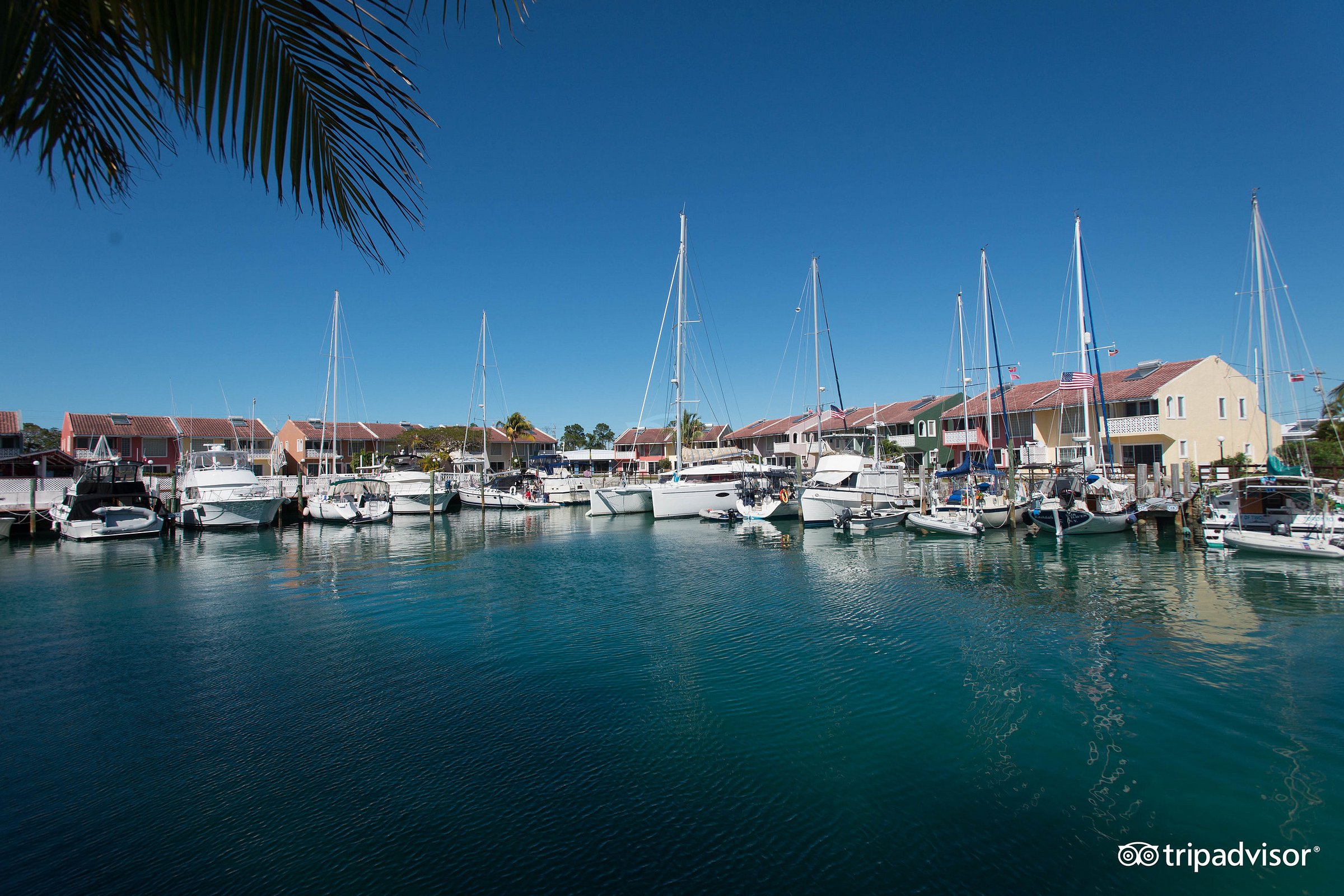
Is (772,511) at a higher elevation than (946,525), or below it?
higher

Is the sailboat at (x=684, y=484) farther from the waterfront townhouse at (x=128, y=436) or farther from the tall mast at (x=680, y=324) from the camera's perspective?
the waterfront townhouse at (x=128, y=436)

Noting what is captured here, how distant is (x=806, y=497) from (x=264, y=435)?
67.0 meters

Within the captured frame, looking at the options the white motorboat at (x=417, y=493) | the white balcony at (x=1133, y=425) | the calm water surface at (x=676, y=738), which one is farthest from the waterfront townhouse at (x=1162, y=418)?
the white motorboat at (x=417, y=493)

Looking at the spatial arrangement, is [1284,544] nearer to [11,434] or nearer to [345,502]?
[345,502]

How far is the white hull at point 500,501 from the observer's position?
5725 cm

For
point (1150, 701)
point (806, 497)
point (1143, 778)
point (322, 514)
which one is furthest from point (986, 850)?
point (322, 514)

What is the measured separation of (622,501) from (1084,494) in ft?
98.1

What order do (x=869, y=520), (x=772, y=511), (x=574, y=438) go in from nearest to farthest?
(x=869, y=520)
(x=772, y=511)
(x=574, y=438)

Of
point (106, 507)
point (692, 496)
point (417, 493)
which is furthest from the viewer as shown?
point (417, 493)

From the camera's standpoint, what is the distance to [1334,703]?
11.2 m

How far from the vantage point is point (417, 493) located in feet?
173

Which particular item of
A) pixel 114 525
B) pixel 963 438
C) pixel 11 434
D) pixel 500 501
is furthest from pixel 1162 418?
pixel 11 434

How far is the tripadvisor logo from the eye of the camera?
7.43 metres

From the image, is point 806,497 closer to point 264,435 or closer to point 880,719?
point 880,719
